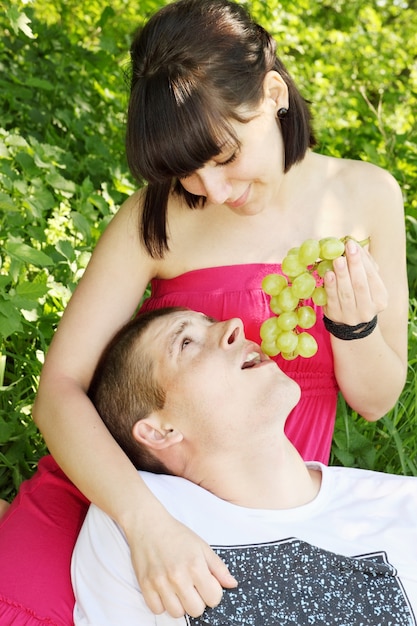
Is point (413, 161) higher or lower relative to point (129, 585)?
lower

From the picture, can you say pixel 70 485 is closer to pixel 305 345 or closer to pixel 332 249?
pixel 305 345

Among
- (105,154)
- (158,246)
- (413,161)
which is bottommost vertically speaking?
(413,161)

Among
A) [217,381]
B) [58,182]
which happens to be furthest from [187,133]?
[58,182]

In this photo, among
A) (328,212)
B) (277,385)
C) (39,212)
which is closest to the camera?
(277,385)

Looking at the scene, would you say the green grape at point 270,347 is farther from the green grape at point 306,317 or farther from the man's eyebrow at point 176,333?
the man's eyebrow at point 176,333

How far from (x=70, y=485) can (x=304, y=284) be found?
914 millimetres

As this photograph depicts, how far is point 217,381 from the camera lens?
2.16 m

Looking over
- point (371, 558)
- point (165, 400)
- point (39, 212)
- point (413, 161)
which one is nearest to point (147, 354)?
point (165, 400)

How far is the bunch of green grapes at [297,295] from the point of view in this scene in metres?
2.06

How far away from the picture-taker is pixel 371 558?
207cm

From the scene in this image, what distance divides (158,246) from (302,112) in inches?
22.8

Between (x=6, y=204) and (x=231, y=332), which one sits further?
(x=6, y=204)

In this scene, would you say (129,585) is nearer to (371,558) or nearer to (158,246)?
(371,558)

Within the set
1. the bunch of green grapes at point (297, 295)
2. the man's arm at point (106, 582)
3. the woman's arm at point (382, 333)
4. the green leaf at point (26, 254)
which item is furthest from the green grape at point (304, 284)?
the green leaf at point (26, 254)
